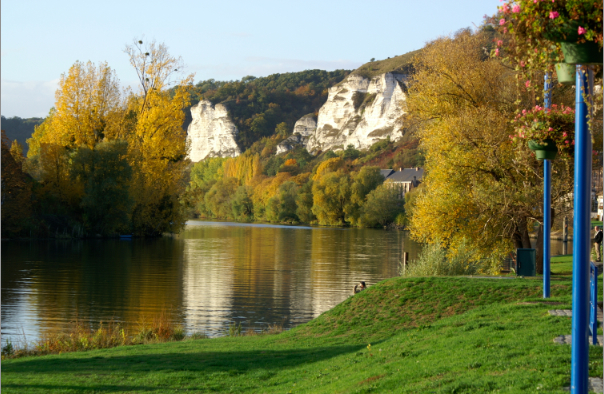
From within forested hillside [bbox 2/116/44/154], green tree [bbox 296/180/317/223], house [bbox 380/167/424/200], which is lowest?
green tree [bbox 296/180/317/223]

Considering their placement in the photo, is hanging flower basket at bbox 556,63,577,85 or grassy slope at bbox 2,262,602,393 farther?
grassy slope at bbox 2,262,602,393

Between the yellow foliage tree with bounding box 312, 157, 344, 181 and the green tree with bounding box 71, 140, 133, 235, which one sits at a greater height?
the yellow foliage tree with bounding box 312, 157, 344, 181

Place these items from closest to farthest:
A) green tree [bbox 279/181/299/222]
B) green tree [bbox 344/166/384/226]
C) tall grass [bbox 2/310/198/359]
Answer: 1. tall grass [bbox 2/310/198/359]
2. green tree [bbox 344/166/384/226]
3. green tree [bbox 279/181/299/222]

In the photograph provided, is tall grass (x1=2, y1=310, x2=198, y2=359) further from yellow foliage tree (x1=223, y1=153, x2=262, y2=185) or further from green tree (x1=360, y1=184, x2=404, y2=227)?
yellow foliage tree (x1=223, y1=153, x2=262, y2=185)

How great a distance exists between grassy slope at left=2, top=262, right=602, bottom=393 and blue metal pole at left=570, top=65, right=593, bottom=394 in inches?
36.6

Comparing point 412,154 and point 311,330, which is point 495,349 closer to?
point 311,330

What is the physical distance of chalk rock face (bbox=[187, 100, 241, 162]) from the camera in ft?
547

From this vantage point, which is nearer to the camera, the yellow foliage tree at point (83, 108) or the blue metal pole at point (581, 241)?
the blue metal pole at point (581, 241)

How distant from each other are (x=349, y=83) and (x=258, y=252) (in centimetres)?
12069

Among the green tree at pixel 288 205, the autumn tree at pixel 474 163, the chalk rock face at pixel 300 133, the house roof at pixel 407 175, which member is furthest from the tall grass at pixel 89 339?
the chalk rock face at pixel 300 133

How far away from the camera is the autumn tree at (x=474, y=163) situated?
1980cm

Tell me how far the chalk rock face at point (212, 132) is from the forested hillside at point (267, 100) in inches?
93.1

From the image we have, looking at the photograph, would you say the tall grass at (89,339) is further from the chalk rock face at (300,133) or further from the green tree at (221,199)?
the chalk rock face at (300,133)

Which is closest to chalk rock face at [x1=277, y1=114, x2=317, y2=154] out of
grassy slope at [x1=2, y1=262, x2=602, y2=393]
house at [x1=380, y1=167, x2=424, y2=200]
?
house at [x1=380, y1=167, x2=424, y2=200]
